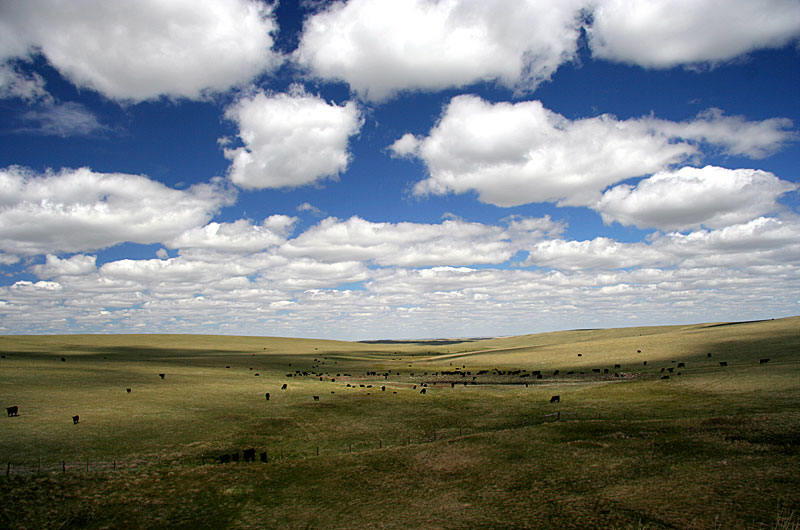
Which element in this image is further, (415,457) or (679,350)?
(679,350)

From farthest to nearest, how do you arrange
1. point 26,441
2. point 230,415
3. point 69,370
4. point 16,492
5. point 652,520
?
point 69,370, point 230,415, point 26,441, point 16,492, point 652,520

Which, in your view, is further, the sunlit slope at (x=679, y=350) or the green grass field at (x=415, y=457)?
the sunlit slope at (x=679, y=350)

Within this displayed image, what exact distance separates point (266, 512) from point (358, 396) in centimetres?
3520

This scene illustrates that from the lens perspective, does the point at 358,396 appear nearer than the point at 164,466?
No

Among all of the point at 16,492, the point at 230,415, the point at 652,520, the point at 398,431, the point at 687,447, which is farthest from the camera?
the point at 230,415

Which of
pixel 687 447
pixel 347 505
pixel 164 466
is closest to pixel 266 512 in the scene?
pixel 347 505

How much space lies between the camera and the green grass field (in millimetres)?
22016

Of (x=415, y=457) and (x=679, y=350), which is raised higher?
(x=679, y=350)

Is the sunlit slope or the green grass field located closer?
the green grass field

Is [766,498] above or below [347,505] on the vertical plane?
above

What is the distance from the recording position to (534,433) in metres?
35.7

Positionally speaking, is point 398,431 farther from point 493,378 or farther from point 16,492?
point 493,378

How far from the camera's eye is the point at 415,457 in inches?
1280

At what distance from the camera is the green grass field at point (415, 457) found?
22016 millimetres
